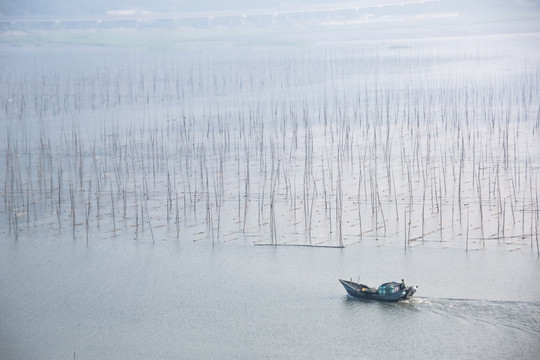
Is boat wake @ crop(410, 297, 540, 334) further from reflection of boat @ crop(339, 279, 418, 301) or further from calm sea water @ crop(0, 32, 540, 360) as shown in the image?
reflection of boat @ crop(339, 279, 418, 301)

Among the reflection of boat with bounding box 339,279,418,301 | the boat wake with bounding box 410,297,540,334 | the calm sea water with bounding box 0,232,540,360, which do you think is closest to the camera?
the calm sea water with bounding box 0,232,540,360

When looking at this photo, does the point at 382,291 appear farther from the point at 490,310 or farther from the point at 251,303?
the point at 251,303

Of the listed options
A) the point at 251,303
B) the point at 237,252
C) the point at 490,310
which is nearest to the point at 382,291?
the point at 490,310

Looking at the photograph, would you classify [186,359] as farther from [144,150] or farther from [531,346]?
[144,150]

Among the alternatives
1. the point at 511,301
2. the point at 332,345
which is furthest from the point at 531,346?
the point at 332,345

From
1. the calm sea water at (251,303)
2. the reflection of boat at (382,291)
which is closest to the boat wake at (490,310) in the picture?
the calm sea water at (251,303)

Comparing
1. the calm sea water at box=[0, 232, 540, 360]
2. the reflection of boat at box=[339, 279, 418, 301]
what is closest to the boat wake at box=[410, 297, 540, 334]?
the calm sea water at box=[0, 232, 540, 360]
